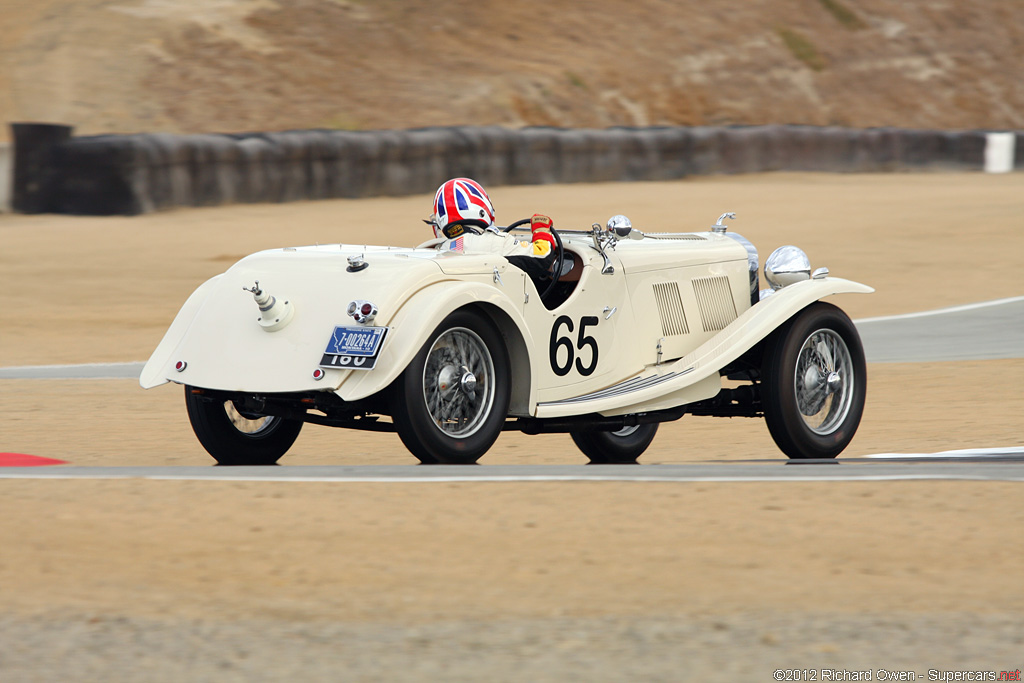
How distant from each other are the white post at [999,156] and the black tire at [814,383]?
85.2ft

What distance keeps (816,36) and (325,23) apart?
52.7 ft

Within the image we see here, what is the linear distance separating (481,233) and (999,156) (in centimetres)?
2743

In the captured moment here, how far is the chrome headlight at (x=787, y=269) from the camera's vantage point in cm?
892

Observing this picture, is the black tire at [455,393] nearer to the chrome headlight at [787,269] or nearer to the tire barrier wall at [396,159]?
the chrome headlight at [787,269]

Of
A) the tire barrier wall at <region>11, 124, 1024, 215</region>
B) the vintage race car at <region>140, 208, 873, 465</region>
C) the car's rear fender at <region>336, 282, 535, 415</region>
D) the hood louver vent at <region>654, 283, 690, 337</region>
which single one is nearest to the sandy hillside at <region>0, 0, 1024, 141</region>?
the tire barrier wall at <region>11, 124, 1024, 215</region>

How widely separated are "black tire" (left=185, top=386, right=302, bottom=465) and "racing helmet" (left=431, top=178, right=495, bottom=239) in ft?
4.45

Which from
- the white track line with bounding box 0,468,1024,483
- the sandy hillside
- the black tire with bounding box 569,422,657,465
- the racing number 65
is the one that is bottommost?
the black tire with bounding box 569,422,657,465

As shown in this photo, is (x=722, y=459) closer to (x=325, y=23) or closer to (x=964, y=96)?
(x=325, y=23)

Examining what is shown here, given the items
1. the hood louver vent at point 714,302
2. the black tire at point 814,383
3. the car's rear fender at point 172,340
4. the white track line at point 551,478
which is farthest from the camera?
the hood louver vent at point 714,302

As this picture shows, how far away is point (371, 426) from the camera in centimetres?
A: 727

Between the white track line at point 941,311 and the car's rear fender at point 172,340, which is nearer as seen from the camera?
the car's rear fender at point 172,340

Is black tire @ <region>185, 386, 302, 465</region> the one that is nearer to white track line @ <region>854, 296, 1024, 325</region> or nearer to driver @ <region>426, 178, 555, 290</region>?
driver @ <region>426, 178, 555, 290</region>

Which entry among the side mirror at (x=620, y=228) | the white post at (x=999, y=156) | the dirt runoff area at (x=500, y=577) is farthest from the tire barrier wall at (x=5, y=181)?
the white post at (x=999, y=156)

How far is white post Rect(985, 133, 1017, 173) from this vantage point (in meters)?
32.9
